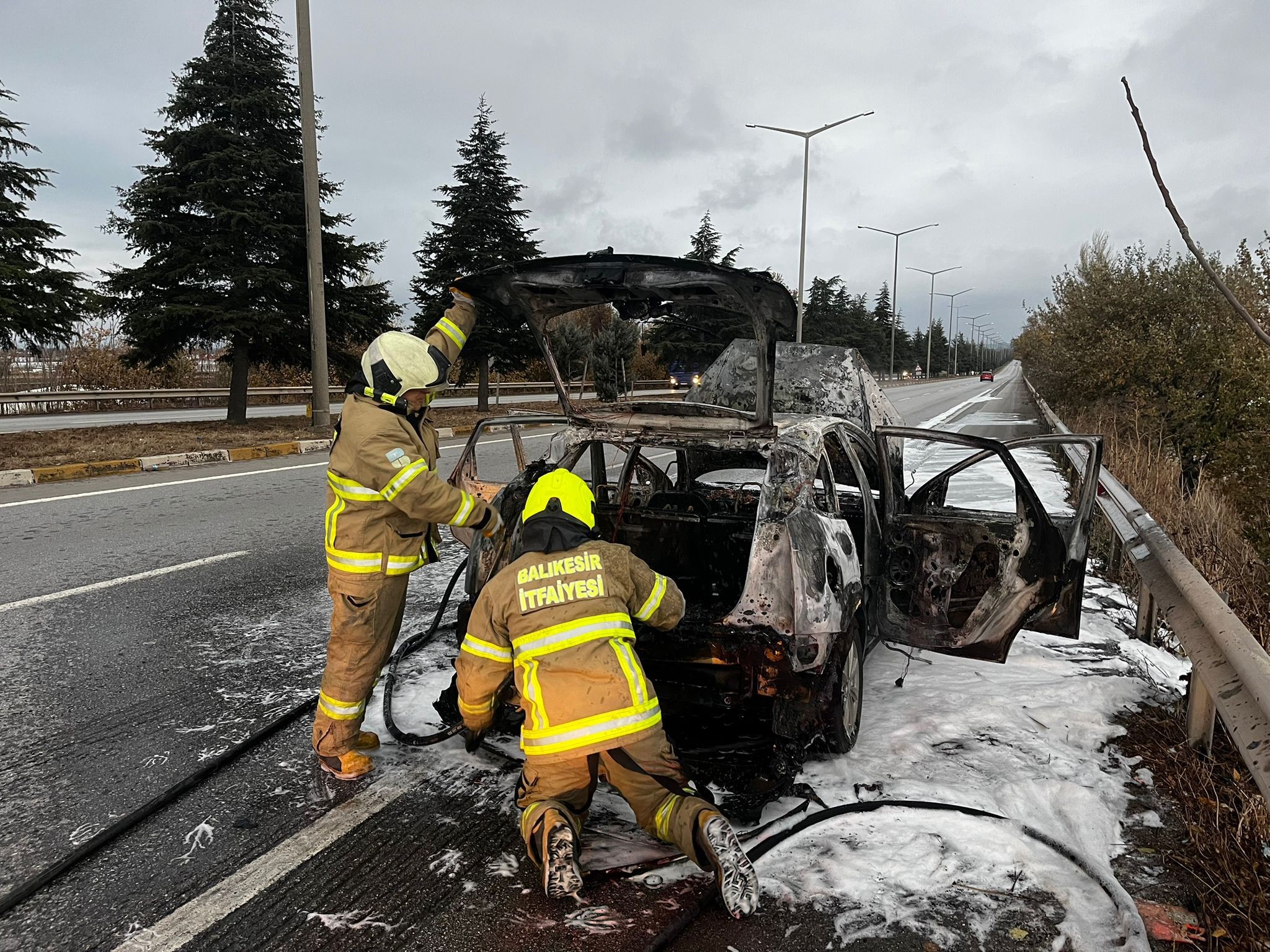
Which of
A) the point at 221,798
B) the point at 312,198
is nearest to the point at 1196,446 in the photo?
the point at 221,798

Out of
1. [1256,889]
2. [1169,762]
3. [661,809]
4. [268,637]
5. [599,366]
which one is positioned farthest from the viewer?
[599,366]

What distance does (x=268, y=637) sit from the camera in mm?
4855

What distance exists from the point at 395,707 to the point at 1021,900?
2723 millimetres

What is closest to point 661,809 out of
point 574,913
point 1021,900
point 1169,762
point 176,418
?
point 574,913

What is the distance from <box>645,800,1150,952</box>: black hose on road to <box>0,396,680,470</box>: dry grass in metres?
8.67

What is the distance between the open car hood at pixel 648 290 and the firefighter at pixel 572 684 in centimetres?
121

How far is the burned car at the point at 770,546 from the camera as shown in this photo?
10.7 feet

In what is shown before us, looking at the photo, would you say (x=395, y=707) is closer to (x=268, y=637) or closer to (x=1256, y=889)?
(x=268, y=637)

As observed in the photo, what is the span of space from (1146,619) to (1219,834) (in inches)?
95.1

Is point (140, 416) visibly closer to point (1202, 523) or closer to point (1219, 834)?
point (1202, 523)

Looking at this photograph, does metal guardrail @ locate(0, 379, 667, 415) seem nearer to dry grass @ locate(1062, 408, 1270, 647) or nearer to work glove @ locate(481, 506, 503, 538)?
dry grass @ locate(1062, 408, 1270, 647)

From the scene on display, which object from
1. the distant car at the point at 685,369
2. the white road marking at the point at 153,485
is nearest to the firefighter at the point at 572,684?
the white road marking at the point at 153,485

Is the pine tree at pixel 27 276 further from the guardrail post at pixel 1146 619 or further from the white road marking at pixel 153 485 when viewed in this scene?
the guardrail post at pixel 1146 619

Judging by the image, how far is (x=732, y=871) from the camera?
98.0 inches
